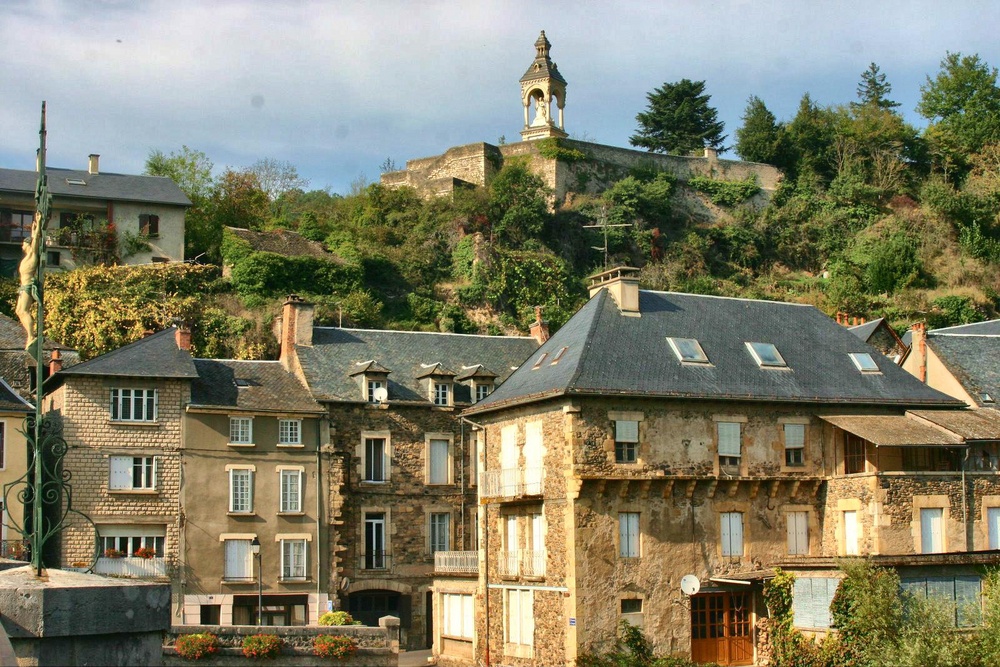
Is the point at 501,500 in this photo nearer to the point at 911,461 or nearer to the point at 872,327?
the point at 911,461

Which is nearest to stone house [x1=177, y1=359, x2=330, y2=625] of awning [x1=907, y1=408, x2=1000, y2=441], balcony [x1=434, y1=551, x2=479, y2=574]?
balcony [x1=434, y1=551, x2=479, y2=574]

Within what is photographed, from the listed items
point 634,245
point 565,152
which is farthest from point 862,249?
point 565,152

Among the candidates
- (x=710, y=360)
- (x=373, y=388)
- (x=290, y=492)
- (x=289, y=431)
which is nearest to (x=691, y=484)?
(x=710, y=360)

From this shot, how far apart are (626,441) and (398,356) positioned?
1112 centimetres

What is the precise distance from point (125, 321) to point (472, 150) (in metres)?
22.7

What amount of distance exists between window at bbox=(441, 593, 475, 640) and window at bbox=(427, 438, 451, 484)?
381cm

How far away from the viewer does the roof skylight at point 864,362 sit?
101 feet

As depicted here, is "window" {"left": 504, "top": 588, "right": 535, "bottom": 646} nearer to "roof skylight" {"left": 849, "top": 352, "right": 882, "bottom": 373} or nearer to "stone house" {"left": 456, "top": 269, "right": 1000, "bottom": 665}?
"stone house" {"left": 456, "top": 269, "right": 1000, "bottom": 665}

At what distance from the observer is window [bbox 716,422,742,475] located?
1099 inches

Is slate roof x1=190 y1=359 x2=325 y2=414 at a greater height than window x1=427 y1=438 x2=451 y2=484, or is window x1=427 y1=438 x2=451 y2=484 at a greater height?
slate roof x1=190 y1=359 x2=325 y2=414

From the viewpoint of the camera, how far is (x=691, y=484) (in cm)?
2731

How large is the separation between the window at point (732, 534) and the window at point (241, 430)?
42.6ft

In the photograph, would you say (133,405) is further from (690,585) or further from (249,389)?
(690,585)

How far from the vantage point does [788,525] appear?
2859cm
